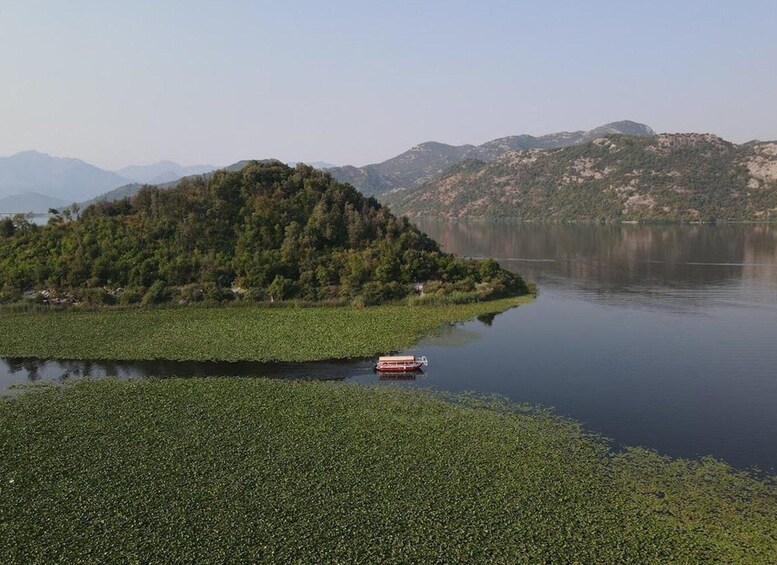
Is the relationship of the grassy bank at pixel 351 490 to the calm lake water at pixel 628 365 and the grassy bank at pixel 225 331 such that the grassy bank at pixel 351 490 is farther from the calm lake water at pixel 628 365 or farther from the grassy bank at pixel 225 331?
the grassy bank at pixel 225 331

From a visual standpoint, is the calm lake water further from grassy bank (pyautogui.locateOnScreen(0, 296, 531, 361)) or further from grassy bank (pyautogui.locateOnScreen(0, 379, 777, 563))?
grassy bank (pyautogui.locateOnScreen(0, 379, 777, 563))

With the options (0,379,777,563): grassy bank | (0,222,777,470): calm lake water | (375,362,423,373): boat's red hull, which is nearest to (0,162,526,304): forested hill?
(0,222,777,470): calm lake water

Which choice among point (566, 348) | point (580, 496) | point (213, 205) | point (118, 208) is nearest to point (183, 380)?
point (580, 496)

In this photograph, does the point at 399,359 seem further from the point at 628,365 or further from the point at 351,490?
the point at 351,490

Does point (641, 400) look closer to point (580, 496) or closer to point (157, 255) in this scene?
point (580, 496)

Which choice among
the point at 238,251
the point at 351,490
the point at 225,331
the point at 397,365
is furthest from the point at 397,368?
the point at 238,251
